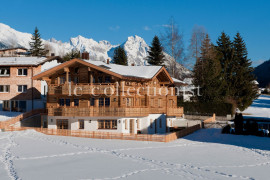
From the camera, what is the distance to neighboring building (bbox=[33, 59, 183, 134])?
34.1 m

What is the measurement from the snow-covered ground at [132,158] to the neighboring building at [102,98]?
3838 mm

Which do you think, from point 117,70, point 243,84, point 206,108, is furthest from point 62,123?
point 243,84

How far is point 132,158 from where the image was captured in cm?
2161

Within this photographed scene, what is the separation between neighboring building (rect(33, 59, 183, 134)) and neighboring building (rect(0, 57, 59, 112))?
25.2ft

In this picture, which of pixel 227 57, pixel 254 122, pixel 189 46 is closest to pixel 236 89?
pixel 227 57

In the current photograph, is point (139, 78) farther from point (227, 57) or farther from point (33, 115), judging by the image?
point (227, 57)

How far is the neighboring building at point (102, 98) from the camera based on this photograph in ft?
112

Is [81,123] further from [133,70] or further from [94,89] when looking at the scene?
[133,70]

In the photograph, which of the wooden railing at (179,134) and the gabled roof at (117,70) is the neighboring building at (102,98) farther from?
the wooden railing at (179,134)

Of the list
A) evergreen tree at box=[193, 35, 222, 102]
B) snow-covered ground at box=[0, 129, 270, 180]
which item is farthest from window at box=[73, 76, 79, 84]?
evergreen tree at box=[193, 35, 222, 102]

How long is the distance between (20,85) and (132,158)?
3016 centimetres

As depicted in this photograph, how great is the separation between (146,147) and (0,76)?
29480 mm

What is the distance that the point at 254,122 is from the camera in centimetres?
3572

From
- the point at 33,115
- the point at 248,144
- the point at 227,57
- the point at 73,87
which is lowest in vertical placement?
the point at 248,144
